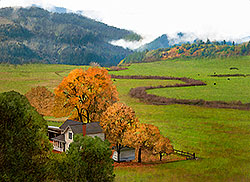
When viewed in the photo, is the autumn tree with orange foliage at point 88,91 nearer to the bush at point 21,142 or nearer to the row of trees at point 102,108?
the row of trees at point 102,108

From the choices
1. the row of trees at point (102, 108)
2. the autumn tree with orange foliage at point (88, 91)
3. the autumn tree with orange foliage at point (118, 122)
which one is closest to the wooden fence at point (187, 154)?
the row of trees at point (102, 108)

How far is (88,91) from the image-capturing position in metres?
60.5

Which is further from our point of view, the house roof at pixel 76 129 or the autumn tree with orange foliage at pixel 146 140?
the house roof at pixel 76 129

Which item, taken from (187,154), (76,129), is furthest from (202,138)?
(76,129)

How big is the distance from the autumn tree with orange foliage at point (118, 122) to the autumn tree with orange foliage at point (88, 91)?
9.16 meters

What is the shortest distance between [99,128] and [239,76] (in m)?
153

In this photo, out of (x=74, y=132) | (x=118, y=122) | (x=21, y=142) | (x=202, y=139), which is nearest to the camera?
(x=21, y=142)

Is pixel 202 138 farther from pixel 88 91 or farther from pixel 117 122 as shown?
pixel 88 91

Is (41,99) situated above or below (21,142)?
below

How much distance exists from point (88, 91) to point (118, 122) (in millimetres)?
13206

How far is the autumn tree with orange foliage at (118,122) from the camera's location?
163 ft

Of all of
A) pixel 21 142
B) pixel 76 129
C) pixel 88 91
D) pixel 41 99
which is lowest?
pixel 76 129

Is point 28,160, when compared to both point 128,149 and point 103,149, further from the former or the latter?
point 128,149

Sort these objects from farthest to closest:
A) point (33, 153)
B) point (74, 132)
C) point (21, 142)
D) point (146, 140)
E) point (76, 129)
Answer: point (76, 129), point (74, 132), point (146, 140), point (33, 153), point (21, 142)
